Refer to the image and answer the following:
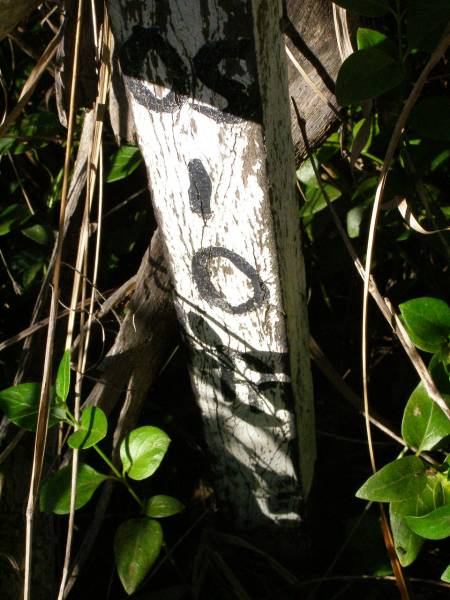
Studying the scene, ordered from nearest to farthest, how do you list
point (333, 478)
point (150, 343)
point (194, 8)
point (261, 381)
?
point (194, 8) → point (261, 381) → point (150, 343) → point (333, 478)

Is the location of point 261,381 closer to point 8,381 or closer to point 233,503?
point 233,503

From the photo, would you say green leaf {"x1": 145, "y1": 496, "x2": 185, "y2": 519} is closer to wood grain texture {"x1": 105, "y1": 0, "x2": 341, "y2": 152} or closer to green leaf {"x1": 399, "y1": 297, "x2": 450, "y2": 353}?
green leaf {"x1": 399, "y1": 297, "x2": 450, "y2": 353}

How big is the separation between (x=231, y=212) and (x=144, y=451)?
1.07 feet

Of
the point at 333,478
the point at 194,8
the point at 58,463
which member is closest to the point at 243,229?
the point at 194,8

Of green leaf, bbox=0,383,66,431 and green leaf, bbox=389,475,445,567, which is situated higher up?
green leaf, bbox=0,383,66,431

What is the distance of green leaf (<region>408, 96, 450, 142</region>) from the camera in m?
0.88

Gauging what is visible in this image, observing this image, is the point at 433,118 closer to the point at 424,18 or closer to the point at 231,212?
the point at 424,18

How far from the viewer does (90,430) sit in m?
0.86

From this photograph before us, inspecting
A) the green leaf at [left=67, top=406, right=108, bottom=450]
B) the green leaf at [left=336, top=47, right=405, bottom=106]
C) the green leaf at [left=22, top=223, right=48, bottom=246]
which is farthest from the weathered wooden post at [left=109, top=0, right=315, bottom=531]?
the green leaf at [left=22, top=223, right=48, bottom=246]

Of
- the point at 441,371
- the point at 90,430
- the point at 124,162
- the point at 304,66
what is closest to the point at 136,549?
the point at 90,430

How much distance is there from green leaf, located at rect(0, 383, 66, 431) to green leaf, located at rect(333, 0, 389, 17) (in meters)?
0.57

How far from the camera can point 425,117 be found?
0.89 meters

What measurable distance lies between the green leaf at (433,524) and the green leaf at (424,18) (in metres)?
0.53

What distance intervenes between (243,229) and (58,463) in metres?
0.48
